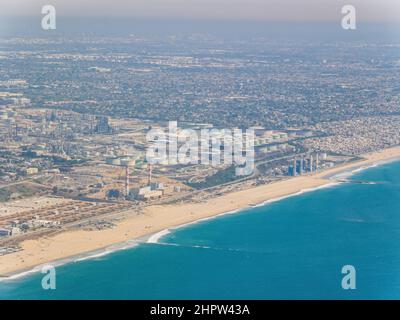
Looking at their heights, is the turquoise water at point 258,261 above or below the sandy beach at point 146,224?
below

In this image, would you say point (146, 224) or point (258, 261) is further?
point (146, 224)

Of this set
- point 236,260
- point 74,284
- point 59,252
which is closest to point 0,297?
point 74,284

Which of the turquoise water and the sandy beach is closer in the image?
the turquoise water

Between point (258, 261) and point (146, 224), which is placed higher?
point (146, 224)

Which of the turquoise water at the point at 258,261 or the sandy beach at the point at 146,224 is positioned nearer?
the turquoise water at the point at 258,261
